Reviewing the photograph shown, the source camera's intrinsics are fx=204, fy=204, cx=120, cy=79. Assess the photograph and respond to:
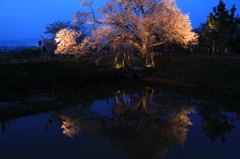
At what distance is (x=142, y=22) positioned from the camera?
740 inches

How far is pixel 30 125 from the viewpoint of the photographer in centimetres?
894

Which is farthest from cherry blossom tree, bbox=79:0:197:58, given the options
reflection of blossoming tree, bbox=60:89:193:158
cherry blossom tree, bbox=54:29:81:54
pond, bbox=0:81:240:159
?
reflection of blossoming tree, bbox=60:89:193:158

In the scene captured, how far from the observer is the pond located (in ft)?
21.2

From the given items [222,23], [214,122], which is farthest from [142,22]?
[214,122]

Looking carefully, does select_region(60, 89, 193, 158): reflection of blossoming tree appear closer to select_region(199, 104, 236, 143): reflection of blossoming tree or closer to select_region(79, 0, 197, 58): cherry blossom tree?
select_region(199, 104, 236, 143): reflection of blossoming tree

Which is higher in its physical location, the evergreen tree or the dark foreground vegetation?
the evergreen tree

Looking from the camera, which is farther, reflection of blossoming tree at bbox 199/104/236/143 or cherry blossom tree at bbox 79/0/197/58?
cherry blossom tree at bbox 79/0/197/58

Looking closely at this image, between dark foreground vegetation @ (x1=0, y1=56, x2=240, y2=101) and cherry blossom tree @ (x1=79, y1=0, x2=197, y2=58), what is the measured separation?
278 cm

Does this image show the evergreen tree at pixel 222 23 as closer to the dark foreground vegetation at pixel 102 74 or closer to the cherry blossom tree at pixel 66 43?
the dark foreground vegetation at pixel 102 74

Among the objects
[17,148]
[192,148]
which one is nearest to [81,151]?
[17,148]

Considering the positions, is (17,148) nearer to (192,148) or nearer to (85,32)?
(192,148)

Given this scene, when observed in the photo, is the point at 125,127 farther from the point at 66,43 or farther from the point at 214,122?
the point at 66,43

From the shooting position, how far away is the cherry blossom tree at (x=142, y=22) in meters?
18.8

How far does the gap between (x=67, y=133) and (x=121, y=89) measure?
8.45 meters
